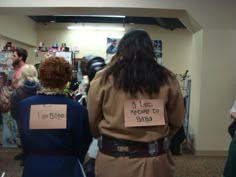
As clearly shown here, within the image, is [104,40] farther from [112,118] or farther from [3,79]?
[112,118]

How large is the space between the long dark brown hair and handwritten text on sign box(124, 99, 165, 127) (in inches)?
1.9

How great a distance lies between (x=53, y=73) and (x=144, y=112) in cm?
50

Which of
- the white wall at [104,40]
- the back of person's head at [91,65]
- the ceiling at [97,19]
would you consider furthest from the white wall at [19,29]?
the back of person's head at [91,65]

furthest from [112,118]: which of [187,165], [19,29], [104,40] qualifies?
[104,40]

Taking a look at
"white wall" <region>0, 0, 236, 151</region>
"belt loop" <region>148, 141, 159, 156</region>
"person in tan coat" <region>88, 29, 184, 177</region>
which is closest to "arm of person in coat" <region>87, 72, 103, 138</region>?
"person in tan coat" <region>88, 29, 184, 177</region>

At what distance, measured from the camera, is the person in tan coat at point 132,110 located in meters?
1.55

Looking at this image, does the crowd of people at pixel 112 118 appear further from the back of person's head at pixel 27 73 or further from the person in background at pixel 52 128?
the back of person's head at pixel 27 73

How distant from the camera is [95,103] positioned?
1590 mm

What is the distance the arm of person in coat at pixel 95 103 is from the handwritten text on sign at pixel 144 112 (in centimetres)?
13

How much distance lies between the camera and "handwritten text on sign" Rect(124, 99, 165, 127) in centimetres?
155

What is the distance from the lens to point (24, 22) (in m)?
8.16

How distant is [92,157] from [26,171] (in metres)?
0.43

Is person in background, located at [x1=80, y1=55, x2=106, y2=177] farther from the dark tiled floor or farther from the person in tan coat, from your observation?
the dark tiled floor

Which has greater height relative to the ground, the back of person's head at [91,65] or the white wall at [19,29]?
the white wall at [19,29]
